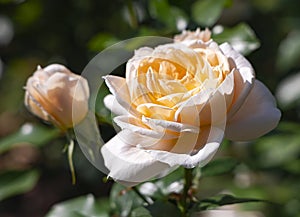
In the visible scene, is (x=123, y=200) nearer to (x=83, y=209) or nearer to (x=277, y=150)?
(x=83, y=209)

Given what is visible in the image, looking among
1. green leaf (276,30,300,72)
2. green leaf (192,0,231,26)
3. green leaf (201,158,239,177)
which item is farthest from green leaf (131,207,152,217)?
green leaf (276,30,300,72)

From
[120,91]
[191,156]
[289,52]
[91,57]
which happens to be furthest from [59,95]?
[289,52]

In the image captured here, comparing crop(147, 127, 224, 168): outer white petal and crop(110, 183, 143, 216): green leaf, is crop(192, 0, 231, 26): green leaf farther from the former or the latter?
crop(147, 127, 224, 168): outer white petal

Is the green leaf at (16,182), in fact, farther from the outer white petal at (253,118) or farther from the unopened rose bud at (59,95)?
the outer white petal at (253,118)

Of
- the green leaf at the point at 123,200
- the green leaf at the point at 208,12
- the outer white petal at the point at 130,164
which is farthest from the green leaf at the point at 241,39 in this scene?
the outer white petal at the point at 130,164

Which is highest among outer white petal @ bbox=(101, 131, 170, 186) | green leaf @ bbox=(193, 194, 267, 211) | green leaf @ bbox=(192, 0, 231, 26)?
outer white petal @ bbox=(101, 131, 170, 186)

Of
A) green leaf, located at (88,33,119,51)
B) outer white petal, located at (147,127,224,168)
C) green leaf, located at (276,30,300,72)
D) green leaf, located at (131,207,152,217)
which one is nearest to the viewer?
outer white petal, located at (147,127,224,168)

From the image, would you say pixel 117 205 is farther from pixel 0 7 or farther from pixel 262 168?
pixel 0 7
